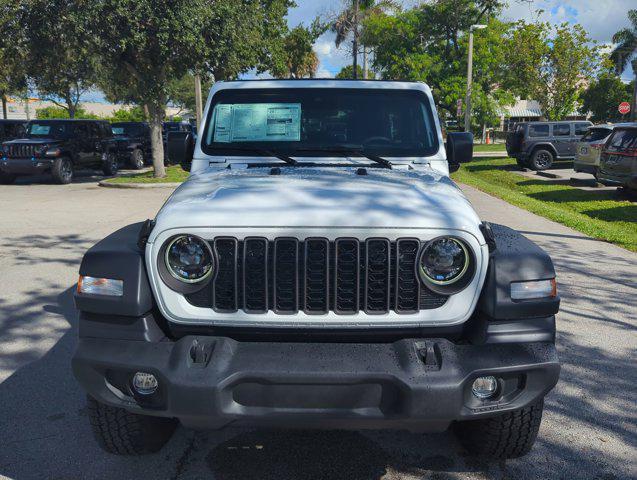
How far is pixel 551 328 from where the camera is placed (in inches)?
101

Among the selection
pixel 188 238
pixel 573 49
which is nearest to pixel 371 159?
pixel 188 238

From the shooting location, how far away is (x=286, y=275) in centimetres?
253

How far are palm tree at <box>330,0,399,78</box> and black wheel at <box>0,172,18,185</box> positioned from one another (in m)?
22.7

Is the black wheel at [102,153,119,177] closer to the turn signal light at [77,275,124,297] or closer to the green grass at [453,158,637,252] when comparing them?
the green grass at [453,158,637,252]

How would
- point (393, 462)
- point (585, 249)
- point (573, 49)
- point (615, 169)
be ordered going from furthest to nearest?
point (573, 49) < point (615, 169) < point (585, 249) < point (393, 462)

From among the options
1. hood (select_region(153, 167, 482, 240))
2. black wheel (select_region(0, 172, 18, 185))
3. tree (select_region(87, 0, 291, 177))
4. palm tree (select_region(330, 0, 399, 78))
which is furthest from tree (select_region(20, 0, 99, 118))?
palm tree (select_region(330, 0, 399, 78))

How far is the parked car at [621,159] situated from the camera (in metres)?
12.1

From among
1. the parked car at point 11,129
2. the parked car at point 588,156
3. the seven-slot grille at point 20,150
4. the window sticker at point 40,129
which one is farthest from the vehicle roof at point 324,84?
the parked car at point 11,129

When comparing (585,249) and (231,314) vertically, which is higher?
(231,314)

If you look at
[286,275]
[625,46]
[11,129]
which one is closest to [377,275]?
[286,275]

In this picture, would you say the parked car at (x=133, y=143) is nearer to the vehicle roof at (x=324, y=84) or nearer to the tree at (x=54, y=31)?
the tree at (x=54, y=31)

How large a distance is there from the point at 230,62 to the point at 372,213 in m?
14.4

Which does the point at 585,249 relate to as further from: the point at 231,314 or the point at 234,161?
the point at 231,314

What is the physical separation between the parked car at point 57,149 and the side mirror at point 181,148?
46.2 feet
